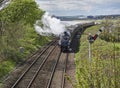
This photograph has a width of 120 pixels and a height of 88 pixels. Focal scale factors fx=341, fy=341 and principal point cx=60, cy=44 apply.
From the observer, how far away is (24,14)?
5281 centimetres

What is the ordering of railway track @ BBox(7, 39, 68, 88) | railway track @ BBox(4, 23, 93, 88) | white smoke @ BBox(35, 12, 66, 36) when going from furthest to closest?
white smoke @ BBox(35, 12, 66, 36) < railway track @ BBox(7, 39, 68, 88) < railway track @ BBox(4, 23, 93, 88)

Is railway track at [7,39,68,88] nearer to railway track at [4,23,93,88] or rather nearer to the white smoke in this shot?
railway track at [4,23,93,88]

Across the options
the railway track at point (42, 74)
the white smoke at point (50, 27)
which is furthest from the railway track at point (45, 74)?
the white smoke at point (50, 27)

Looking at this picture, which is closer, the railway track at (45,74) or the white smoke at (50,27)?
the railway track at (45,74)

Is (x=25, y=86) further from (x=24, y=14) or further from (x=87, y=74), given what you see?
(x=24, y=14)

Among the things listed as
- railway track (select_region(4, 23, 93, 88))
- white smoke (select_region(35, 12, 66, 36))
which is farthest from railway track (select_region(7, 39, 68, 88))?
white smoke (select_region(35, 12, 66, 36))

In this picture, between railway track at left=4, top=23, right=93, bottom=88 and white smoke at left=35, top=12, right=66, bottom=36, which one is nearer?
railway track at left=4, top=23, right=93, bottom=88

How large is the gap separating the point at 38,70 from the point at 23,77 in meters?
3.03

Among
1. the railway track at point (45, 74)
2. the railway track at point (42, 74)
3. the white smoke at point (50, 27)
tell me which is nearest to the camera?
the railway track at point (45, 74)

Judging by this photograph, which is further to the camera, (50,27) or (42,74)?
(50,27)

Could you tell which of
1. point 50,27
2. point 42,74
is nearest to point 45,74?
point 42,74

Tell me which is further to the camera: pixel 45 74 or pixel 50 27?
pixel 50 27

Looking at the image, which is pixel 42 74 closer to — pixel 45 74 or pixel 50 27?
pixel 45 74

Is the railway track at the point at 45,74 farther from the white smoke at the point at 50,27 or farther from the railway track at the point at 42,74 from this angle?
the white smoke at the point at 50,27
